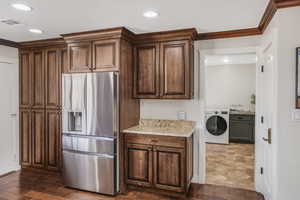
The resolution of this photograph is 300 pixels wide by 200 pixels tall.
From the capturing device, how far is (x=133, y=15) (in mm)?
2500

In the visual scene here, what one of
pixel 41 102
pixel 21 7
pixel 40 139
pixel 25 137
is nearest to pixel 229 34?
pixel 21 7

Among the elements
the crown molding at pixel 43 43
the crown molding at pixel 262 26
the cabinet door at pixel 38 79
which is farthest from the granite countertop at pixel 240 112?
the cabinet door at pixel 38 79

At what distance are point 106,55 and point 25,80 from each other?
196cm

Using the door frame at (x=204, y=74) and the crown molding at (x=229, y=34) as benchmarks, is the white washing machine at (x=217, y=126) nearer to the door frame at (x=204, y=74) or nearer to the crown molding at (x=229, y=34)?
the door frame at (x=204, y=74)

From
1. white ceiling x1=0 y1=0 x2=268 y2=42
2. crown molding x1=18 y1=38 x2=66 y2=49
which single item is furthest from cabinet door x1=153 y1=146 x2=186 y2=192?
crown molding x1=18 y1=38 x2=66 y2=49

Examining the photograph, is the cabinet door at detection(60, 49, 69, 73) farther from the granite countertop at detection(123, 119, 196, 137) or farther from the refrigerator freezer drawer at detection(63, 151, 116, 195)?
the granite countertop at detection(123, 119, 196, 137)

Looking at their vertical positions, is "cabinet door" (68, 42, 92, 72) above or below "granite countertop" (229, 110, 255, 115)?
above

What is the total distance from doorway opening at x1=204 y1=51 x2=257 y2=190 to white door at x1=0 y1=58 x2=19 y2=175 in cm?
360

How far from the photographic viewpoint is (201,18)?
102 inches

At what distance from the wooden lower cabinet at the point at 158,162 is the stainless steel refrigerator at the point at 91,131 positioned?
26cm

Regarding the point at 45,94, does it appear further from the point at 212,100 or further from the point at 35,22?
the point at 212,100

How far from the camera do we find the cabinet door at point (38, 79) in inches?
148

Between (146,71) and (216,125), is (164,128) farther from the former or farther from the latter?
(216,125)

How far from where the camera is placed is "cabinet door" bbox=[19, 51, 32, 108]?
3.87m
